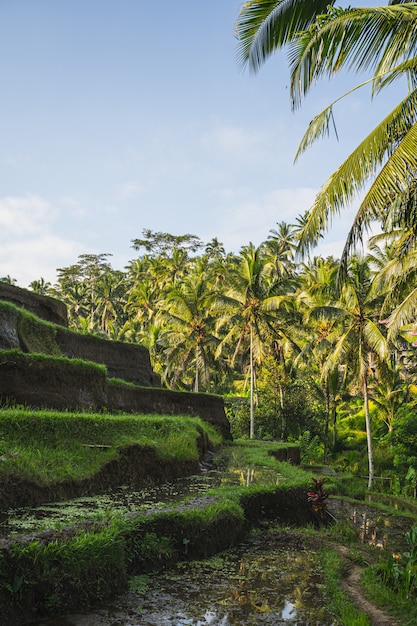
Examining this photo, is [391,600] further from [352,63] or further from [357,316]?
[357,316]

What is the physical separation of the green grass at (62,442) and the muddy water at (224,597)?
2849 mm

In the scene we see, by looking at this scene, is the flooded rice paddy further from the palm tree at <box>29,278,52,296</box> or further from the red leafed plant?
the palm tree at <box>29,278,52,296</box>

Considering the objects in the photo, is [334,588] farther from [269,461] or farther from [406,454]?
[406,454]

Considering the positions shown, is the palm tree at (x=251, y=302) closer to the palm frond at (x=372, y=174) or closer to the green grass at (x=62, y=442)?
the green grass at (x=62, y=442)

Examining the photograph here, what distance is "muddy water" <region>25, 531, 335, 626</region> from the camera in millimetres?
5223

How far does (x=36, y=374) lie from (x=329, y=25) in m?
8.72

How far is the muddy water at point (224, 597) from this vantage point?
206 inches

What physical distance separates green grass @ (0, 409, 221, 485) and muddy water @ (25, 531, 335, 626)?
2.85 m

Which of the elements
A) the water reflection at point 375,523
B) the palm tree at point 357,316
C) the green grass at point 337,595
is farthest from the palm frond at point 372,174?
the palm tree at point 357,316

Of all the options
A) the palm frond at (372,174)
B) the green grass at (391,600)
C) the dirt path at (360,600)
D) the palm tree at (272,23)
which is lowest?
the dirt path at (360,600)

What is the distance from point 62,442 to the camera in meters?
9.52

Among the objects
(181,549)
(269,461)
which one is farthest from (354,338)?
(181,549)

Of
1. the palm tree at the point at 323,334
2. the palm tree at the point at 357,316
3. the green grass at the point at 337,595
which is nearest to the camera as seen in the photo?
the green grass at the point at 337,595

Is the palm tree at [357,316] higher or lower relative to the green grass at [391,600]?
higher
